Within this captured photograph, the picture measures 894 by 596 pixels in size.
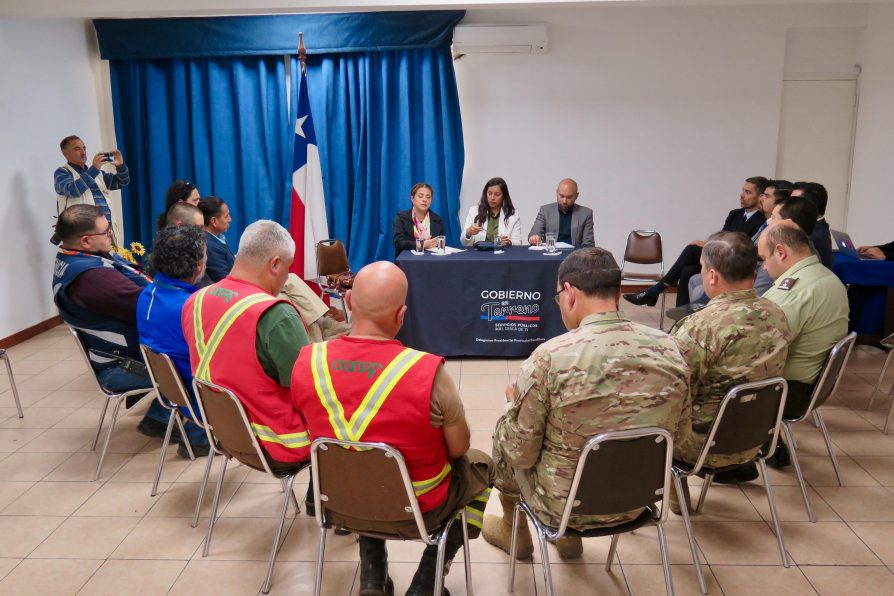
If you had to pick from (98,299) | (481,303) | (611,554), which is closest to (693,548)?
(611,554)

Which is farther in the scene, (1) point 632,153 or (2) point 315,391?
(1) point 632,153

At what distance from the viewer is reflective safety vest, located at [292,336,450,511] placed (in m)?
1.88

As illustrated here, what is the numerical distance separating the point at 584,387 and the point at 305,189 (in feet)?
15.6

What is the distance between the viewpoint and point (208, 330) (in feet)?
8.15

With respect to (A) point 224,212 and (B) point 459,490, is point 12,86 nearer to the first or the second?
(A) point 224,212

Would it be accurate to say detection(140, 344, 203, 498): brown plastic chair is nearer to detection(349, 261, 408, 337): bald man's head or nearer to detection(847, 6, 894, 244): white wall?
detection(349, 261, 408, 337): bald man's head

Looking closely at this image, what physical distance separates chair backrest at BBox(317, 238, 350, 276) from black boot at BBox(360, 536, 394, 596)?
3453 mm

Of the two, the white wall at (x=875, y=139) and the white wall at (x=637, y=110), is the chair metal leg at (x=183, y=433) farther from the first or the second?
the white wall at (x=875, y=139)

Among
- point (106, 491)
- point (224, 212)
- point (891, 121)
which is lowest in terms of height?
point (106, 491)

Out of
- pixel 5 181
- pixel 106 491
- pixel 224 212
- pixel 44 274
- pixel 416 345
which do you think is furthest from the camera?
pixel 44 274

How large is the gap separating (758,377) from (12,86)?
566 cm

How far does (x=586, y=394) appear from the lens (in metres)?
1.92

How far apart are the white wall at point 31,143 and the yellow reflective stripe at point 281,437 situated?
13.2 feet

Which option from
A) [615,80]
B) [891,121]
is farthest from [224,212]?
[891,121]
